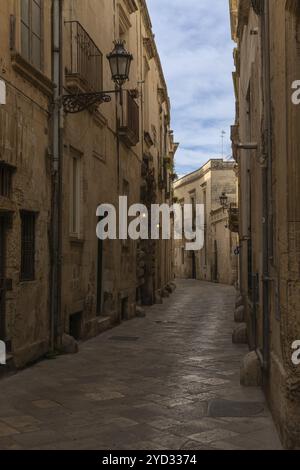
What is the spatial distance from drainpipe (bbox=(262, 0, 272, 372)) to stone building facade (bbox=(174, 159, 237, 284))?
27.1m

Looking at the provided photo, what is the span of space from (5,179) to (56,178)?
1.68 m

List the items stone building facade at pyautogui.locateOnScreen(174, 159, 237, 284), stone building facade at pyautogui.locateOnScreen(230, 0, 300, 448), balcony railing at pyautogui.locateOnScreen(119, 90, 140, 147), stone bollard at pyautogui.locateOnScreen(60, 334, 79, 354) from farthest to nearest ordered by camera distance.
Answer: stone building facade at pyautogui.locateOnScreen(174, 159, 237, 284)
balcony railing at pyautogui.locateOnScreen(119, 90, 140, 147)
stone bollard at pyautogui.locateOnScreen(60, 334, 79, 354)
stone building facade at pyautogui.locateOnScreen(230, 0, 300, 448)

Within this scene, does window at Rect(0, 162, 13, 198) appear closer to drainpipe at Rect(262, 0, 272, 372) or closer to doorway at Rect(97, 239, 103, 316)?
drainpipe at Rect(262, 0, 272, 372)

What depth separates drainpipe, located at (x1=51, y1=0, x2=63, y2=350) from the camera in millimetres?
8859

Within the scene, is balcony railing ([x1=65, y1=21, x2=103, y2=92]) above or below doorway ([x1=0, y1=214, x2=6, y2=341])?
above

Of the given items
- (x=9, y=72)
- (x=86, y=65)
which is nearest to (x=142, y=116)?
(x=86, y=65)

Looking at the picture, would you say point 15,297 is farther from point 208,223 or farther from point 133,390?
point 208,223

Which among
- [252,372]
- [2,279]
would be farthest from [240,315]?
[2,279]

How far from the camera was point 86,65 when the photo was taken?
1077 centimetres

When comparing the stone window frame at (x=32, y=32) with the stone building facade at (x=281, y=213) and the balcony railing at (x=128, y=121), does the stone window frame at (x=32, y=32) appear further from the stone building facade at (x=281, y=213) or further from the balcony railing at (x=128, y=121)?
the balcony railing at (x=128, y=121)

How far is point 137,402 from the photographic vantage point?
20.2 ft

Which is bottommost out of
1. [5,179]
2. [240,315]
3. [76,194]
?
[240,315]

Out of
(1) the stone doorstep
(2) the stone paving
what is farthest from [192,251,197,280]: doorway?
(1) the stone doorstep

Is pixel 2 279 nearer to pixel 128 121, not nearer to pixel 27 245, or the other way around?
pixel 27 245
